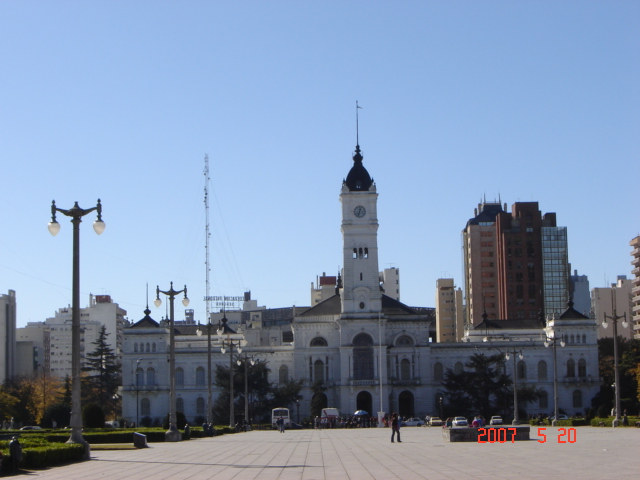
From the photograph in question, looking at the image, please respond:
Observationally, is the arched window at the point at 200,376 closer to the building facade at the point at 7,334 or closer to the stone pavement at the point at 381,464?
the building facade at the point at 7,334

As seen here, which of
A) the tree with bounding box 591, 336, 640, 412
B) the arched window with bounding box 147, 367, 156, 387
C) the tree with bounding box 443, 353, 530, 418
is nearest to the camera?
the tree with bounding box 591, 336, 640, 412

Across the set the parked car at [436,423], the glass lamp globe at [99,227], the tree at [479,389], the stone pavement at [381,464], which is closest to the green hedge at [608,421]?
the parked car at [436,423]

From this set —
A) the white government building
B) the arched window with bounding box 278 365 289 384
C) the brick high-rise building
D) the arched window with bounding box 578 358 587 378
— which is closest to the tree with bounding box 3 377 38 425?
the white government building

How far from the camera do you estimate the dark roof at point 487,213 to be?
611 ft

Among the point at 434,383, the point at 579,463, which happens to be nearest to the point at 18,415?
the point at 434,383

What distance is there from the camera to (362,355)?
129 m

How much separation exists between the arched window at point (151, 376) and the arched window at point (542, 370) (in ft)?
160

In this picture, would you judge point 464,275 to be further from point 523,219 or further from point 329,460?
point 329,460

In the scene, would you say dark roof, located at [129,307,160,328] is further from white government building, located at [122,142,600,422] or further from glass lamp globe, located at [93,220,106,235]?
glass lamp globe, located at [93,220,106,235]

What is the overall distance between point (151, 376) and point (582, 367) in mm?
54568

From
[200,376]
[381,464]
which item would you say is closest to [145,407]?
[200,376]

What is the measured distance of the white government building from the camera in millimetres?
128625

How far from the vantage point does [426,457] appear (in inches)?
1544

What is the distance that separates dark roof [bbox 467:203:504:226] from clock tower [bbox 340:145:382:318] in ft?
176
